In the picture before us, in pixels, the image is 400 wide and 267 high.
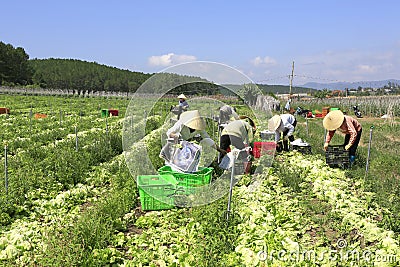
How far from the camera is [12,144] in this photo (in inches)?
388

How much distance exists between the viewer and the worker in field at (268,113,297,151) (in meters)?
9.66

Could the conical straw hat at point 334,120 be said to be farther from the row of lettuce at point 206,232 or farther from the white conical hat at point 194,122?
the white conical hat at point 194,122

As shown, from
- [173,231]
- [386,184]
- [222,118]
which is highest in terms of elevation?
[222,118]

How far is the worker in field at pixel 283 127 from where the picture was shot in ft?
31.7

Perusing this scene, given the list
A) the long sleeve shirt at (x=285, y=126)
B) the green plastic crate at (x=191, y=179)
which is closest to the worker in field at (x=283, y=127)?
the long sleeve shirt at (x=285, y=126)

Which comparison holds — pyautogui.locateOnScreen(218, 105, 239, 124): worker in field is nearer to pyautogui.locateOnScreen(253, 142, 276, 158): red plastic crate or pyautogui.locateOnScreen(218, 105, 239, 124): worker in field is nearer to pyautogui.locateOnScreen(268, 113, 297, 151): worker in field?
pyautogui.locateOnScreen(253, 142, 276, 158): red plastic crate

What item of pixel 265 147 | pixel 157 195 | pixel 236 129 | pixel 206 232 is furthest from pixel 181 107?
pixel 206 232

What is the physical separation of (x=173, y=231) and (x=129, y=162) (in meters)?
2.53

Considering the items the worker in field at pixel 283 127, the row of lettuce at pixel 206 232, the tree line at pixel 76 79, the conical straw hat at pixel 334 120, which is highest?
the tree line at pixel 76 79

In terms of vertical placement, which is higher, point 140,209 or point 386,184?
point 386,184

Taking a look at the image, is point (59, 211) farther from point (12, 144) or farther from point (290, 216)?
point (12, 144)

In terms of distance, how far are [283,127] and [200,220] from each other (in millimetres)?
5675

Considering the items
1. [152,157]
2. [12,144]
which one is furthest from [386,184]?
[12,144]

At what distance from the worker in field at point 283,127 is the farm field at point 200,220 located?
1.78m
